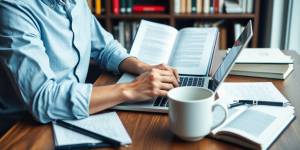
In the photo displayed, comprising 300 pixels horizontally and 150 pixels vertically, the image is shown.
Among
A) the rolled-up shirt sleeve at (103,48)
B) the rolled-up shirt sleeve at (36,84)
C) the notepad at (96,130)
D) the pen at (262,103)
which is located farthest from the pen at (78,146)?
the rolled-up shirt sleeve at (103,48)

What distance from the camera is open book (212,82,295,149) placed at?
2.39 ft

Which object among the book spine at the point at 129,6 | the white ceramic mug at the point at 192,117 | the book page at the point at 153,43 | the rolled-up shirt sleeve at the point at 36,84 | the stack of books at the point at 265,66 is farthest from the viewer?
the book spine at the point at 129,6

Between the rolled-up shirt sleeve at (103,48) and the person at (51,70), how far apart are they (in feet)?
0.42

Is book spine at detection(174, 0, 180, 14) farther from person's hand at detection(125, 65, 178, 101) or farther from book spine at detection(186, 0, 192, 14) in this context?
person's hand at detection(125, 65, 178, 101)

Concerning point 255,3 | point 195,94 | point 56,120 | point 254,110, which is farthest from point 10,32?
point 255,3

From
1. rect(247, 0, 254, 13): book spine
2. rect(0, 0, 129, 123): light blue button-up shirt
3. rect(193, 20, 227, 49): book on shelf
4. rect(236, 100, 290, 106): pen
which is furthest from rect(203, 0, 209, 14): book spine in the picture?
rect(236, 100, 290, 106): pen

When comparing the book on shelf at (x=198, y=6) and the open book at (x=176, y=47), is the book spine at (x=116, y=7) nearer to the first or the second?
the book on shelf at (x=198, y=6)

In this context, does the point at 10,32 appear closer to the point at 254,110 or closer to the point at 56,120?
the point at 56,120

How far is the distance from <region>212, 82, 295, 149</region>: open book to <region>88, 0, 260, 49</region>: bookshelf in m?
1.48

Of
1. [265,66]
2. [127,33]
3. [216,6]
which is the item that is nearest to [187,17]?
[216,6]

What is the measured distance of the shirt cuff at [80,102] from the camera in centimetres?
86

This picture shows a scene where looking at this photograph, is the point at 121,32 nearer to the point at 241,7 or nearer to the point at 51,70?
the point at 241,7

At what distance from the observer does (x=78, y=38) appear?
1.13 meters

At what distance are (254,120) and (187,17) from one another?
1726mm
